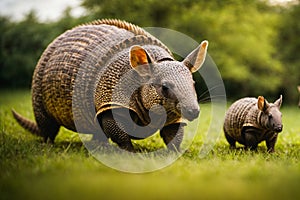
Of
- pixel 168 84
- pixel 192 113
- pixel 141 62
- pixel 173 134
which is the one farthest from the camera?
pixel 173 134

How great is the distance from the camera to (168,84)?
176 inches

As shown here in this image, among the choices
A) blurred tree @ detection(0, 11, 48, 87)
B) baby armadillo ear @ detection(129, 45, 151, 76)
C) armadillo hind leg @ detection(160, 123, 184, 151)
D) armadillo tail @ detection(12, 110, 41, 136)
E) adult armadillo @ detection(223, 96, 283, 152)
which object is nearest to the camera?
baby armadillo ear @ detection(129, 45, 151, 76)

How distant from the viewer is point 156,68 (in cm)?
466

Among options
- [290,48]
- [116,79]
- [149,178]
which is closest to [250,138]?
[116,79]

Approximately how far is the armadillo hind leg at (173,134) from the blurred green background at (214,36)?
15.8 m

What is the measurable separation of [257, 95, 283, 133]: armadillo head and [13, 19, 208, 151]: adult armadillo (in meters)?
1.16

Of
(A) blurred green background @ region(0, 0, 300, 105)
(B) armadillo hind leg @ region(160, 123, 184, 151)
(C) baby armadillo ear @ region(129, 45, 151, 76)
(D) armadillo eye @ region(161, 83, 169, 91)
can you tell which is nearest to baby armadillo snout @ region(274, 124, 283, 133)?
(B) armadillo hind leg @ region(160, 123, 184, 151)

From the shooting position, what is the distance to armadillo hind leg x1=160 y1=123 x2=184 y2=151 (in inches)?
206

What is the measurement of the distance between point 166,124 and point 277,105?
1.68 meters

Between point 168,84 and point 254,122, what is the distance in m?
1.85

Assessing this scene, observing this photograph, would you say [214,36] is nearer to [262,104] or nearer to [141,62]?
[262,104]

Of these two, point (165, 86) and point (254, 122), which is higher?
point (165, 86)

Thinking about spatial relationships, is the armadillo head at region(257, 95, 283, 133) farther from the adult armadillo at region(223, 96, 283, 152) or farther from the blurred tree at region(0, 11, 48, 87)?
the blurred tree at region(0, 11, 48, 87)

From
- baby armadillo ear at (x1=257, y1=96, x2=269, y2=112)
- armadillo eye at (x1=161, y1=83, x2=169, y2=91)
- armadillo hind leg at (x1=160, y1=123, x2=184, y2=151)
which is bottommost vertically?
armadillo hind leg at (x1=160, y1=123, x2=184, y2=151)
